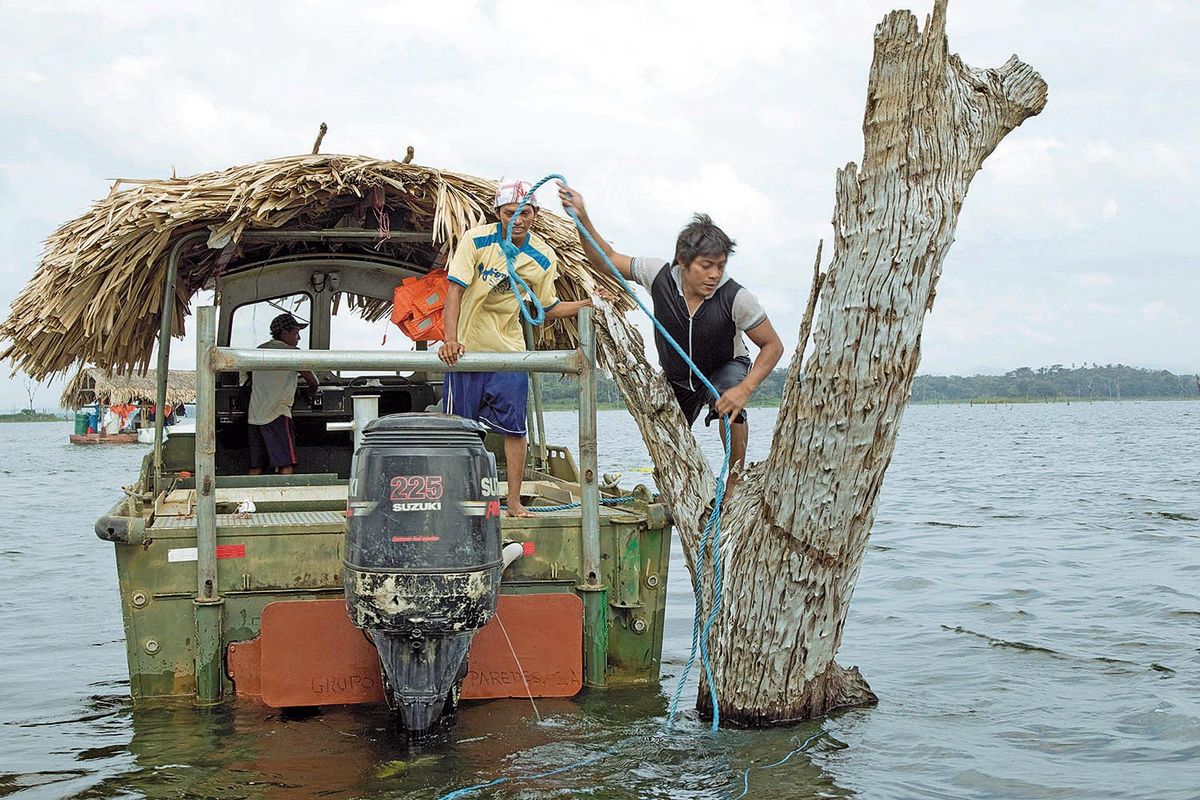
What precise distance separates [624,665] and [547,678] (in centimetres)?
44

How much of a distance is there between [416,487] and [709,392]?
1719 mm

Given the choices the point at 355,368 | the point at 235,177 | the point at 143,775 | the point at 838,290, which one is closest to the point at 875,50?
the point at 838,290

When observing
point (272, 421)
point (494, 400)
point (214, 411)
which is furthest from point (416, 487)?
point (272, 421)

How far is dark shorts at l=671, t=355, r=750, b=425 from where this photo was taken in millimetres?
5574

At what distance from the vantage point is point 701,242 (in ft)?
17.3

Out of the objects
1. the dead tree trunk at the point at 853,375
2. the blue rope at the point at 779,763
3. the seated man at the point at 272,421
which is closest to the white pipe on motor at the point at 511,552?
the dead tree trunk at the point at 853,375

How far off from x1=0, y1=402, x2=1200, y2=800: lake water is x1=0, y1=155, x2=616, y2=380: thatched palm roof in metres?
2.14

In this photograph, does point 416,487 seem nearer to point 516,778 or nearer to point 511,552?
point 511,552

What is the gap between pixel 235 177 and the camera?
6.35 meters

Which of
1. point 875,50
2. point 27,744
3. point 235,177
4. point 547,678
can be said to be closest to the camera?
point 875,50

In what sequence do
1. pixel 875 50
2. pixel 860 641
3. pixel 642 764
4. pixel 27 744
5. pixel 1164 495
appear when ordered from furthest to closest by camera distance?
pixel 1164 495, pixel 860 641, pixel 27 744, pixel 642 764, pixel 875 50

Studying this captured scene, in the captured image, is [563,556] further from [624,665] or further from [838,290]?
[838,290]

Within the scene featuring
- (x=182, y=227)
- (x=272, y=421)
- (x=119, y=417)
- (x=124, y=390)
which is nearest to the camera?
(x=182, y=227)

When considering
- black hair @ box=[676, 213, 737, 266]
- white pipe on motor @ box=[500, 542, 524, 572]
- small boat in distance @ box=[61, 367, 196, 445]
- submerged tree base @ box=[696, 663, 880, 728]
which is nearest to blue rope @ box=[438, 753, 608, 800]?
submerged tree base @ box=[696, 663, 880, 728]
